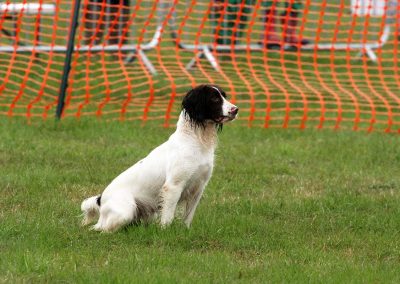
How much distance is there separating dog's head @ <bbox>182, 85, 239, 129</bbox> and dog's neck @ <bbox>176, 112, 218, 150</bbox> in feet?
0.14

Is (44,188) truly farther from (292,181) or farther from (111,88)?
(111,88)

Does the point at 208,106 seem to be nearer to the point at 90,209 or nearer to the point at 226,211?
the point at 90,209

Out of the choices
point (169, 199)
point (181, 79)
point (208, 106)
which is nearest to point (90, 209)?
point (169, 199)

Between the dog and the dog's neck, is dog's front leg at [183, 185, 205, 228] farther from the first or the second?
the dog's neck

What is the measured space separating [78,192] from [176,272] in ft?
9.30

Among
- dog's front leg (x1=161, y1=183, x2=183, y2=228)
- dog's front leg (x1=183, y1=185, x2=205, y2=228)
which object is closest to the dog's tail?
dog's front leg (x1=161, y1=183, x2=183, y2=228)

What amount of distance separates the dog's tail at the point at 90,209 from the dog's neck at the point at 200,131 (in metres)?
0.81

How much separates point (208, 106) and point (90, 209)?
1164mm

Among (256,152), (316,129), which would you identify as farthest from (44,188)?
(316,129)

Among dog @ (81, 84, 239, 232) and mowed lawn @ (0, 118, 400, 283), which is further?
dog @ (81, 84, 239, 232)

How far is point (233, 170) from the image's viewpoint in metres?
10.0

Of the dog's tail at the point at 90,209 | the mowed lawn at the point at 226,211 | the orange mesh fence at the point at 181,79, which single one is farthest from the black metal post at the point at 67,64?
the dog's tail at the point at 90,209

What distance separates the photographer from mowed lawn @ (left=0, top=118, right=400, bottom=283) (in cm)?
632

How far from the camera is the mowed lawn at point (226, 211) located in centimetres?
632
